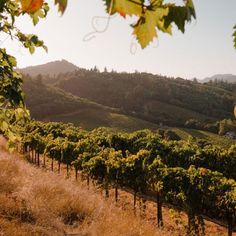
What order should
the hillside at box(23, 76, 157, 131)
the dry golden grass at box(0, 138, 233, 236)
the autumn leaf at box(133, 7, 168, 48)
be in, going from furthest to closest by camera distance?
1. the hillside at box(23, 76, 157, 131)
2. the dry golden grass at box(0, 138, 233, 236)
3. the autumn leaf at box(133, 7, 168, 48)

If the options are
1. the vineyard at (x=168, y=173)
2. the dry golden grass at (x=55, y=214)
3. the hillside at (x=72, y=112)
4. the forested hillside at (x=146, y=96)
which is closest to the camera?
the dry golden grass at (x=55, y=214)

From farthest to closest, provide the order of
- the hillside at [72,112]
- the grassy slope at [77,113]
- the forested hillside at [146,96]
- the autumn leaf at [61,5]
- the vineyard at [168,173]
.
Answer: the forested hillside at [146,96] < the hillside at [72,112] < the grassy slope at [77,113] < the vineyard at [168,173] < the autumn leaf at [61,5]

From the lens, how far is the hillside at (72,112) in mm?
82931

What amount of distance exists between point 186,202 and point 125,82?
126730 mm

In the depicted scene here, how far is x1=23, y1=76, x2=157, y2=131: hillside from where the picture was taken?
82.9 meters

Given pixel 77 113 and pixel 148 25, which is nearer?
pixel 148 25

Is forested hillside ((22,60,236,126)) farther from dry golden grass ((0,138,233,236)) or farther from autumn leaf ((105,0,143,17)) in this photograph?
autumn leaf ((105,0,143,17))

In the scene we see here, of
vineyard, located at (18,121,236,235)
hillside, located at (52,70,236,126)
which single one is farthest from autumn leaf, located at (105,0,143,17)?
hillside, located at (52,70,236,126)

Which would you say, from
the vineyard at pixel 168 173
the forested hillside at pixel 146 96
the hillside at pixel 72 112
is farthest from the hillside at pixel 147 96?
the vineyard at pixel 168 173

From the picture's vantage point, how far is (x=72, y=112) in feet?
303

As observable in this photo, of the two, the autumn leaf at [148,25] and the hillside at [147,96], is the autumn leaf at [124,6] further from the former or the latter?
the hillside at [147,96]

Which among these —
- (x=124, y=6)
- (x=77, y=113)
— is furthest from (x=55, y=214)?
(x=77, y=113)

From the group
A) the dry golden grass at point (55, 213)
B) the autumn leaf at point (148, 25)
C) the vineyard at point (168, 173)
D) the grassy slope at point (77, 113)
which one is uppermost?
the autumn leaf at point (148, 25)

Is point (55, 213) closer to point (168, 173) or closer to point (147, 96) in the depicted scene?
point (168, 173)
